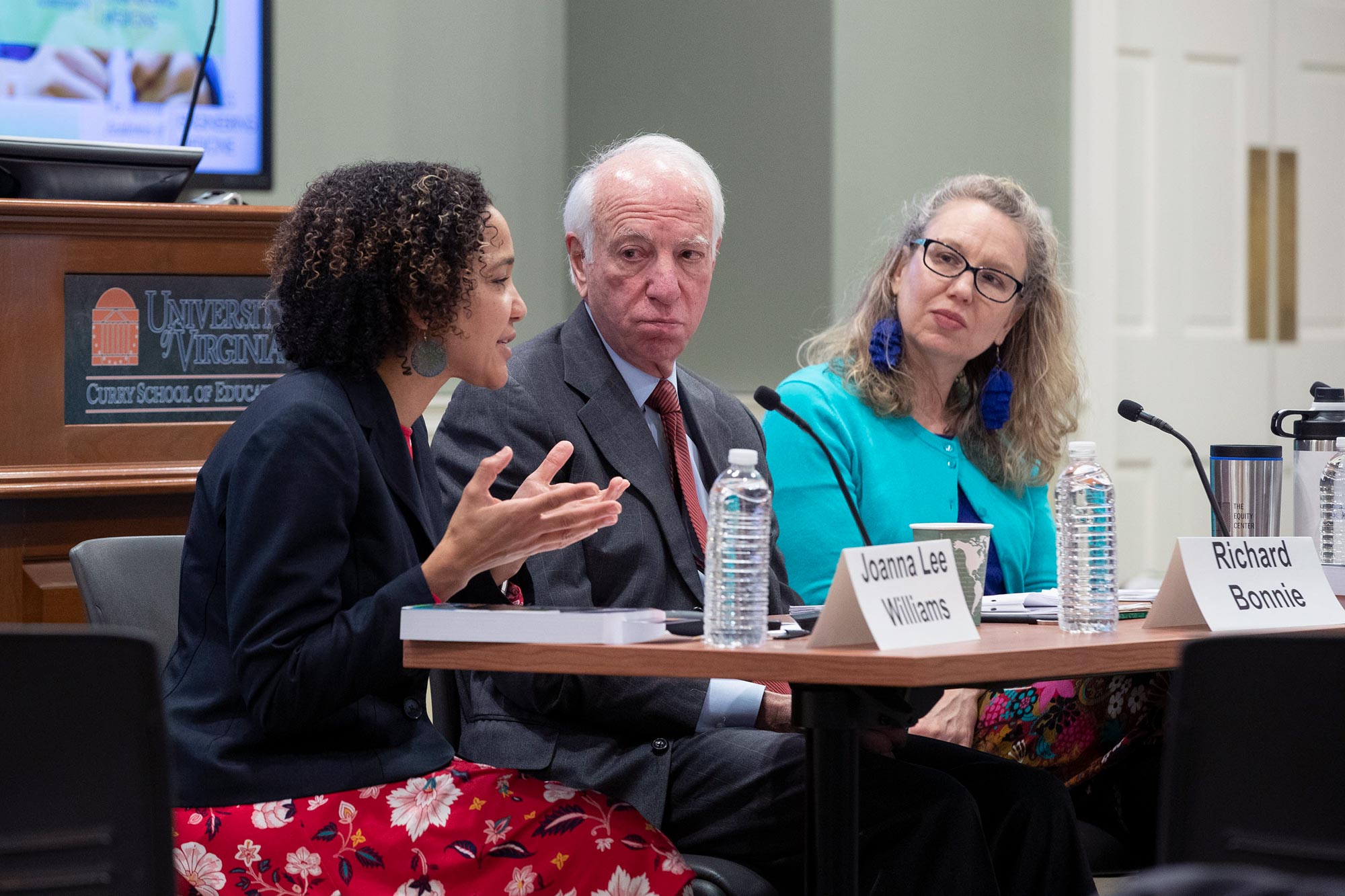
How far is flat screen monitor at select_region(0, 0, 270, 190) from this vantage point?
11.4ft

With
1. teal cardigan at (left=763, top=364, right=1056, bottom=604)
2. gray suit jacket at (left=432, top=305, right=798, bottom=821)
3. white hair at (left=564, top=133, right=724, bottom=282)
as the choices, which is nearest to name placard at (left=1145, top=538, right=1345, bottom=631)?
gray suit jacket at (left=432, top=305, right=798, bottom=821)

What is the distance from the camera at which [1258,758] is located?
3.52 ft

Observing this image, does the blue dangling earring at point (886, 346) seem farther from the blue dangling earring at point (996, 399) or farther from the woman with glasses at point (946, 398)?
the blue dangling earring at point (996, 399)

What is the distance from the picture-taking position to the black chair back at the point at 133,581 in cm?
181

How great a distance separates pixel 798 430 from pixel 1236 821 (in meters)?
1.33

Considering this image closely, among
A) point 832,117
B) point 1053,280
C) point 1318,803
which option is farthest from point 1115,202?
point 1318,803

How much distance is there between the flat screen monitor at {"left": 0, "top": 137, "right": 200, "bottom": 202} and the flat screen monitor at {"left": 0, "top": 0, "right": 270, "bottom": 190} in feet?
3.33

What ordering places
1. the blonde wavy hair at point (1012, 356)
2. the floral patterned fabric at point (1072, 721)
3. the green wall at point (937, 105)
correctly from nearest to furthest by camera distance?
the floral patterned fabric at point (1072, 721) → the blonde wavy hair at point (1012, 356) → the green wall at point (937, 105)

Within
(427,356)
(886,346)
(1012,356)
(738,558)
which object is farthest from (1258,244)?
(738,558)

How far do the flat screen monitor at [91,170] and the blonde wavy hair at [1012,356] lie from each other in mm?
1174

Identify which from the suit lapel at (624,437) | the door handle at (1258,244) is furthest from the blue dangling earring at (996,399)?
the door handle at (1258,244)

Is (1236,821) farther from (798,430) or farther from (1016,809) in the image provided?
(798,430)

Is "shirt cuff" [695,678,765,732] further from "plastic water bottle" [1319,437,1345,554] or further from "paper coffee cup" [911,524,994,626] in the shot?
"plastic water bottle" [1319,437,1345,554]

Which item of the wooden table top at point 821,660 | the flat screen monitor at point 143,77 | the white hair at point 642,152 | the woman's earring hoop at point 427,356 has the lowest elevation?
the wooden table top at point 821,660
